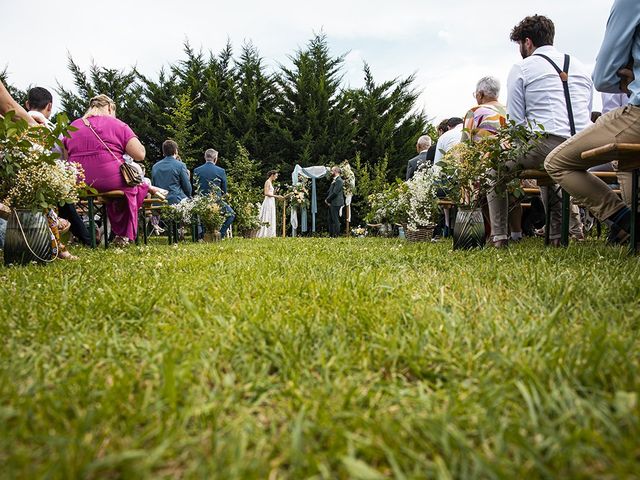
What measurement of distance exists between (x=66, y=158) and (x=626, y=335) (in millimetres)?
5448

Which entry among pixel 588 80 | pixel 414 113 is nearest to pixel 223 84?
pixel 414 113

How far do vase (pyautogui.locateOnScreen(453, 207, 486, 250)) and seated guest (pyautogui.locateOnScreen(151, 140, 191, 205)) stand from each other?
524cm

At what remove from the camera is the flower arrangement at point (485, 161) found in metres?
3.84

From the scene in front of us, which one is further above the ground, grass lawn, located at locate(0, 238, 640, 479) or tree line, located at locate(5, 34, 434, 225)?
tree line, located at locate(5, 34, 434, 225)

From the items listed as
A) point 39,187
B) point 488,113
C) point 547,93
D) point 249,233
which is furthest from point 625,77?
point 249,233

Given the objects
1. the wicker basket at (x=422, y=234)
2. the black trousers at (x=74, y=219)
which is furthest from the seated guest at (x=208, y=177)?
the wicker basket at (x=422, y=234)

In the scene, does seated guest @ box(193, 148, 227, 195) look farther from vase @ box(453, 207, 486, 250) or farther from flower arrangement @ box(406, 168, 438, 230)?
vase @ box(453, 207, 486, 250)

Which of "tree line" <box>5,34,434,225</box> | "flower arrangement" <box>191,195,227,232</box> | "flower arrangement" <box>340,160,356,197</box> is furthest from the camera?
"tree line" <box>5,34,434,225</box>

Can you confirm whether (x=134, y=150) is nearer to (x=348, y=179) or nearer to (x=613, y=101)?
(x=613, y=101)

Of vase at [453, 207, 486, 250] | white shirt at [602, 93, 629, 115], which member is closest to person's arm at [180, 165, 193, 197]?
vase at [453, 207, 486, 250]

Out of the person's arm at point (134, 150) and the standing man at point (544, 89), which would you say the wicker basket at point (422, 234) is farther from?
the person's arm at point (134, 150)

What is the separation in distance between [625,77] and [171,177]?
22.2 ft

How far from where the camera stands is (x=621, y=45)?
9.17ft

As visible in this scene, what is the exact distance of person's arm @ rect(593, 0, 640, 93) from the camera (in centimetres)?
271
